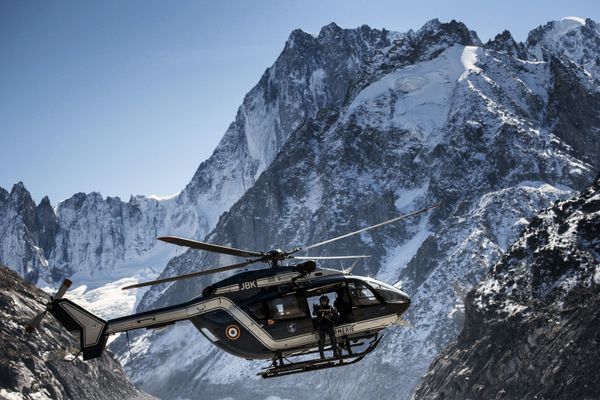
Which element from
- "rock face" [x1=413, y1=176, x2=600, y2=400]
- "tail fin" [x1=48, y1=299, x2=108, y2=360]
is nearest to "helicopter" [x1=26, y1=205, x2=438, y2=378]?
"tail fin" [x1=48, y1=299, x2=108, y2=360]

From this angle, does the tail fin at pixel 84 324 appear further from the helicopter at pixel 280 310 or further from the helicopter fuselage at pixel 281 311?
the helicopter fuselage at pixel 281 311

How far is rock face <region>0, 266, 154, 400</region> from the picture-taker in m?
134

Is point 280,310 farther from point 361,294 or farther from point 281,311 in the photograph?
point 361,294

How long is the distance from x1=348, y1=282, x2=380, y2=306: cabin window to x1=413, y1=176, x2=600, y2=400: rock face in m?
78.3

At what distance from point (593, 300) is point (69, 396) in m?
67.6

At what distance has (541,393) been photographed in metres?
130

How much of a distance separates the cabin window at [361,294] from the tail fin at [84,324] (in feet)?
37.0

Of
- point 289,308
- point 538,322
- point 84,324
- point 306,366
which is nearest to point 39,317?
point 84,324

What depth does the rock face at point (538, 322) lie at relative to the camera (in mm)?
132125

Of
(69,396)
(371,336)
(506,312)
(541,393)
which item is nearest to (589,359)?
(541,393)

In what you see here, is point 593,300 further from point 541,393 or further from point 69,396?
point 69,396

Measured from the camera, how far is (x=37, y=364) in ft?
469

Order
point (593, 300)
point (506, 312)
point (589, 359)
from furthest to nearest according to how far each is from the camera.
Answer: point (506, 312) < point (593, 300) < point (589, 359)

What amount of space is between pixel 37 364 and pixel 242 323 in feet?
328
